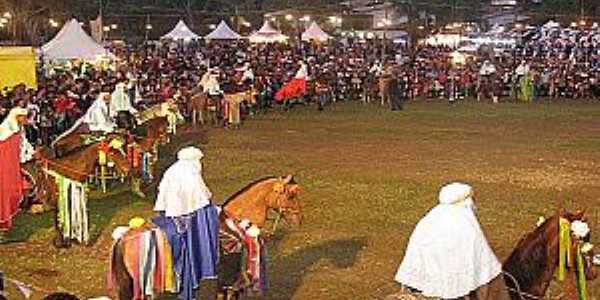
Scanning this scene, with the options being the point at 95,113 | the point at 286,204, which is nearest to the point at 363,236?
the point at 286,204

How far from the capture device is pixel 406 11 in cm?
6225

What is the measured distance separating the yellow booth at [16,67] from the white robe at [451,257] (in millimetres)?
18800

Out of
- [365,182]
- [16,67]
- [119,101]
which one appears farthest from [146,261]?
[16,67]

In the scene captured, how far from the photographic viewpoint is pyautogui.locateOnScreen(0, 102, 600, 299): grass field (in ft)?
34.7

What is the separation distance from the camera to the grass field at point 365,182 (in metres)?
10.6

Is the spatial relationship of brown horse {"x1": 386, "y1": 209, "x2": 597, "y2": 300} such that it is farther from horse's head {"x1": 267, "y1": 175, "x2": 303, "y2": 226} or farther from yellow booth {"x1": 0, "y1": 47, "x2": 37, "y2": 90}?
yellow booth {"x1": 0, "y1": 47, "x2": 37, "y2": 90}

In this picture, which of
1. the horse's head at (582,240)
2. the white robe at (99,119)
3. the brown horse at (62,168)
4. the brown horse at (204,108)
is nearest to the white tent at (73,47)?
the brown horse at (204,108)

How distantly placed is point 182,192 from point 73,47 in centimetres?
2125

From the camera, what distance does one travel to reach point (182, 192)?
780 centimetres

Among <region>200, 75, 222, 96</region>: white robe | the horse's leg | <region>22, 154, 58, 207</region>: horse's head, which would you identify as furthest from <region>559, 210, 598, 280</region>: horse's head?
the horse's leg

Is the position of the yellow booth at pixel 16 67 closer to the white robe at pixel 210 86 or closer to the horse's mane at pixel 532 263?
the white robe at pixel 210 86

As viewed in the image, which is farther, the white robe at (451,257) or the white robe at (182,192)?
the white robe at (182,192)

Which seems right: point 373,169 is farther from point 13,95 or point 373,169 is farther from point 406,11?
point 406,11

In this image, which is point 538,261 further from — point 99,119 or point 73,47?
point 73,47
